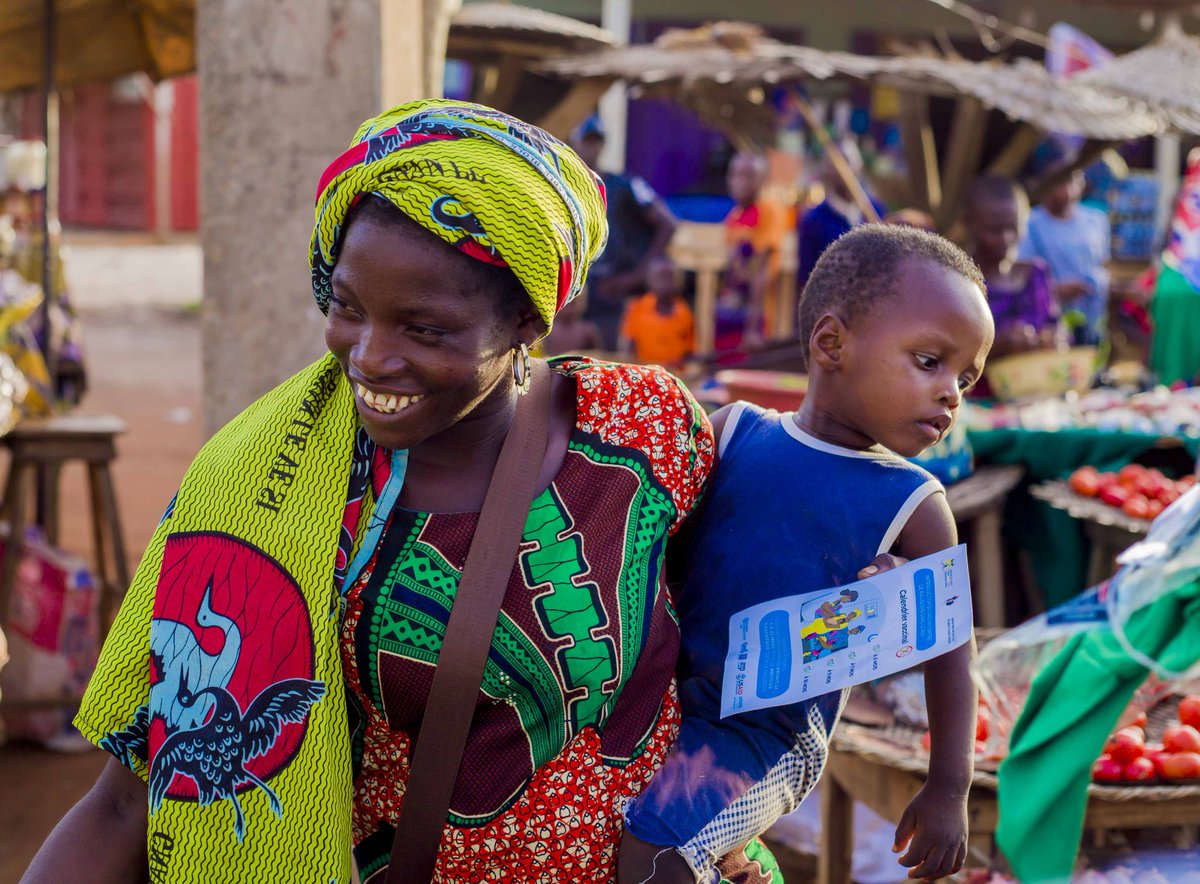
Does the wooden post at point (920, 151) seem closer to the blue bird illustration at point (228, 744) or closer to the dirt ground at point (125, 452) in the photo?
the dirt ground at point (125, 452)

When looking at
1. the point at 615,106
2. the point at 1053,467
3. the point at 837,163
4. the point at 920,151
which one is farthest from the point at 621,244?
the point at 615,106

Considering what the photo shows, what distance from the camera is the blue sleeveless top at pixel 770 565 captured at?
5.20 feet

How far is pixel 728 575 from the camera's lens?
1647mm

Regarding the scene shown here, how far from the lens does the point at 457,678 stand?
4.58 feet

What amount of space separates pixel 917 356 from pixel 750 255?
25.1 feet

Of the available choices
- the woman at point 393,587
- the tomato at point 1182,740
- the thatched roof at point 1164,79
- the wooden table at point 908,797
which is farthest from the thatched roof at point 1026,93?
the woman at point 393,587

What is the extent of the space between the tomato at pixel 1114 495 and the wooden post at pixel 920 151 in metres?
3.95

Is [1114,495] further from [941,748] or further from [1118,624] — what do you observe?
[941,748]

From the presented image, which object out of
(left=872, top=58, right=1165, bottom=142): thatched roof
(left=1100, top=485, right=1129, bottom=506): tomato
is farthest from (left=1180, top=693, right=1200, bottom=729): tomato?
(left=872, top=58, right=1165, bottom=142): thatched roof

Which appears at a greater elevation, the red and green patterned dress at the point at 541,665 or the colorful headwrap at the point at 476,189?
the colorful headwrap at the point at 476,189

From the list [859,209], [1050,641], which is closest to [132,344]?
[859,209]

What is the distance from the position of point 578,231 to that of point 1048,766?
1720mm

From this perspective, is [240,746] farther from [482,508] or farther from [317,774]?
[482,508]

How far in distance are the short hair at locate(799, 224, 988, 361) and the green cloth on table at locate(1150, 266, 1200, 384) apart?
5.05m
